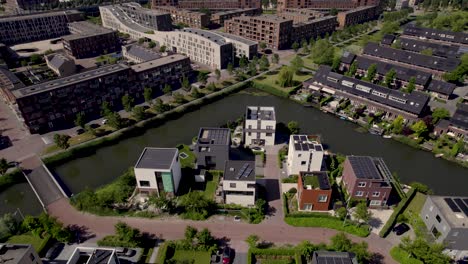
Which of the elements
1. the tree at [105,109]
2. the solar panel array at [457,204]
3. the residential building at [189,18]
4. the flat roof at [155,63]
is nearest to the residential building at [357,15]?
the residential building at [189,18]

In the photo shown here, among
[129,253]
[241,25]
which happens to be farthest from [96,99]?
[241,25]

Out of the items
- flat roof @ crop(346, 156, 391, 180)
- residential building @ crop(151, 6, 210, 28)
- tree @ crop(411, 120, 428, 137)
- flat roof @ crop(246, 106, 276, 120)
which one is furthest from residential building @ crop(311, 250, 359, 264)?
residential building @ crop(151, 6, 210, 28)

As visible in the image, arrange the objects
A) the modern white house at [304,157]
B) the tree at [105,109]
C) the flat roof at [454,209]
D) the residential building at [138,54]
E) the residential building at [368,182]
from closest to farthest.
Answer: the flat roof at [454,209] → the residential building at [368,182] → the modern white house at [304,157] → the tree at [105,109] → the residential building at [138,54]

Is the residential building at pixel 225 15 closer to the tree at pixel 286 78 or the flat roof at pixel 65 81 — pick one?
the tree at pixel 286 78

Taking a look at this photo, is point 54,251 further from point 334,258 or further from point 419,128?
point 419,128

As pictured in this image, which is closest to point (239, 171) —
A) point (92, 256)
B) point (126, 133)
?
point (92, 256)
